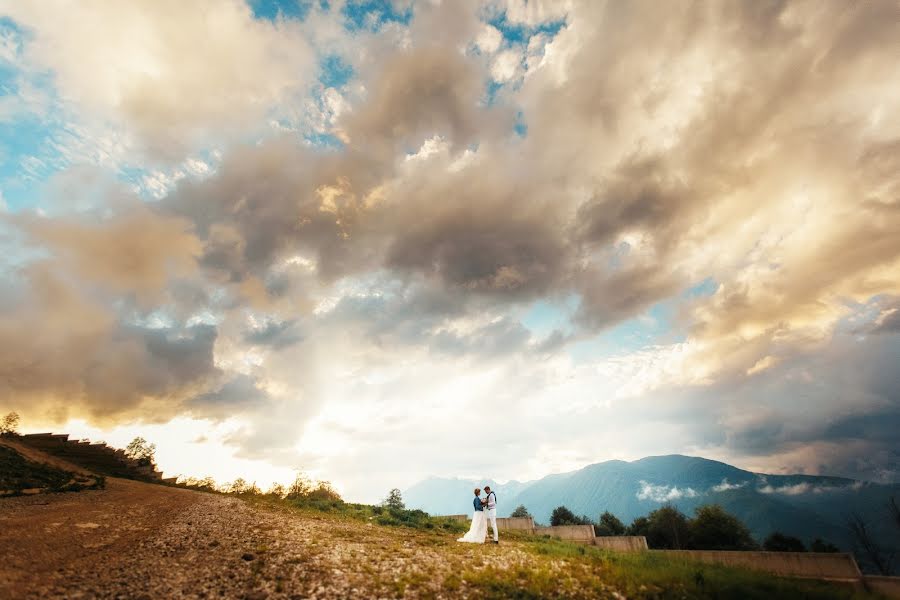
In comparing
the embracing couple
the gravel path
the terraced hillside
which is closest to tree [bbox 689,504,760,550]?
the terraced hillside

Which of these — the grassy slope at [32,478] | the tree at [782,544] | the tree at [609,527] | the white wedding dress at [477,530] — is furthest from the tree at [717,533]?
the grassy slope at [32,478]

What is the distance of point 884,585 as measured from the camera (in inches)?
760

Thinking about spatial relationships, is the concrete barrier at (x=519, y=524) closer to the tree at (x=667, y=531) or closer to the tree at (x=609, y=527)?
the tree at (x=667, y=531)

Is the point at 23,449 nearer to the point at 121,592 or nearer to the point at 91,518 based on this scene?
the point at 91,518

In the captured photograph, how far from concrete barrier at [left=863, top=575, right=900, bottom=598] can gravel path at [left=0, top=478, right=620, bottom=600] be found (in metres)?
16.3

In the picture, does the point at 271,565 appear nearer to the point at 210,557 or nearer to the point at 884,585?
the point at 210,557

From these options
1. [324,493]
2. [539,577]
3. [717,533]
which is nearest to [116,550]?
[539,577]

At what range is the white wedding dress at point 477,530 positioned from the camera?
1000 inches

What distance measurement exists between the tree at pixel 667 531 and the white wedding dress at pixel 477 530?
85.7 meters

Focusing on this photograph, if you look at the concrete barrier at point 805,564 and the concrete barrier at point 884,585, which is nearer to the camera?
the concrete barrier at point 884,585

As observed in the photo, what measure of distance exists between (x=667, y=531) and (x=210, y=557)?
351 ft

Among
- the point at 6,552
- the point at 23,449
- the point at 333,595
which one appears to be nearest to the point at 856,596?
the point at 333,595

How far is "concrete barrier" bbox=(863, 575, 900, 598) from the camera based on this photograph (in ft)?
61.1

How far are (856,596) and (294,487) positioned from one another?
47.0 metres
